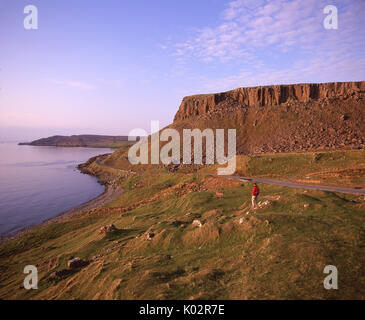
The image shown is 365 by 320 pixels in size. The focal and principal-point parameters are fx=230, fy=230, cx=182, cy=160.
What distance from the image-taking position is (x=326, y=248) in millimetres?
9086

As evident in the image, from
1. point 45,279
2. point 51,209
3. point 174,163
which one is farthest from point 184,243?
point 174,163

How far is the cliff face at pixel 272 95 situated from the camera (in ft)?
237

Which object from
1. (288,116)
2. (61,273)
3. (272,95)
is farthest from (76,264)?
(272,95)

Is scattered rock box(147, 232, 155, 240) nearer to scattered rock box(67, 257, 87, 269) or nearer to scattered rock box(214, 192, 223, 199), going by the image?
scattered rock box(67, 257, 87, 269)

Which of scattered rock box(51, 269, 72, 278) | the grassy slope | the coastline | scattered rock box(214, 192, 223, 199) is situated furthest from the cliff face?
scattered rock box(51, 269, 72, 278)

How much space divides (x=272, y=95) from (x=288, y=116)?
14.4m

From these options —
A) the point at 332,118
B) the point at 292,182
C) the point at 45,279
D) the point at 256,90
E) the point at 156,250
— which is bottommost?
the point at 45,279

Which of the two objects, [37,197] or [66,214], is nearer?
[66,214]

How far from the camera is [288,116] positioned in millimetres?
68375

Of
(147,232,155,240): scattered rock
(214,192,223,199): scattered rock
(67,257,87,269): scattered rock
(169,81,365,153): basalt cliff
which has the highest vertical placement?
(169,81,365,153): basalt cliff

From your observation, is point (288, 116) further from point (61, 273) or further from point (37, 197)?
point (61, 273)

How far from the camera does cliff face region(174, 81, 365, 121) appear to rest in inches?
2849
